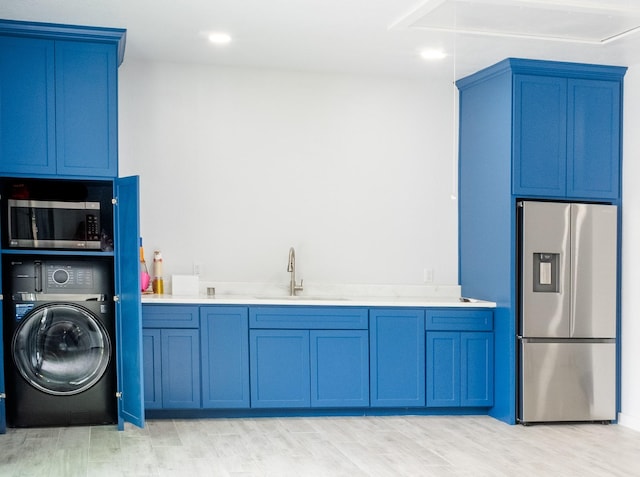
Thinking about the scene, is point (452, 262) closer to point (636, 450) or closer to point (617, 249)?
point (617, 249)

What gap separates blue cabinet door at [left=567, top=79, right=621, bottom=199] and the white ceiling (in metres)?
0.25

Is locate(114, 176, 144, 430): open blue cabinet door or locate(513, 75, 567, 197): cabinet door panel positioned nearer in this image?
locate(114, 176, 144, 430): open blue cabinet door

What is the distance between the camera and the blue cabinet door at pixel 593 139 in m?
6.01

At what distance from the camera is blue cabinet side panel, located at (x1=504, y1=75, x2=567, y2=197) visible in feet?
19.2

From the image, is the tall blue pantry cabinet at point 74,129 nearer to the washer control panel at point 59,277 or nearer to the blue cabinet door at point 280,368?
the washer control panel at point 59,277

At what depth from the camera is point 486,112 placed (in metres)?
6.21

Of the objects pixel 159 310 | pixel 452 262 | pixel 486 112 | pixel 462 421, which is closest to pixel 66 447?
pixel 159 310

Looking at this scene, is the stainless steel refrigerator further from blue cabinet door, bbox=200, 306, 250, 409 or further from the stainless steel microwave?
the stainless steel microwave

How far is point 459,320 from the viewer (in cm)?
604

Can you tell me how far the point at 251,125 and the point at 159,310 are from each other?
1.58 m

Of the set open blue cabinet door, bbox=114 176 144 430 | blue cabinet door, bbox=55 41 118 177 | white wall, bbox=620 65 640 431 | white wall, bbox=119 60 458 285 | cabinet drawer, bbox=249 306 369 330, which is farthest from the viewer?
white wall, bbox=119 60 458 285

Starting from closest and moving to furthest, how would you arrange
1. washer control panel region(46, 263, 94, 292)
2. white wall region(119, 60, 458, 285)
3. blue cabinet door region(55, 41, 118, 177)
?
blue cabinet door region(55, 41, 118, 177) < washer control panel region(46, 263, 94, 292) < white wall region(119, 60, 458, 285)

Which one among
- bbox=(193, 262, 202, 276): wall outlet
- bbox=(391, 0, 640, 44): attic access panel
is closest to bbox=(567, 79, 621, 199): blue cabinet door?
bbox=(391, 0, 640, 44): attic access panel

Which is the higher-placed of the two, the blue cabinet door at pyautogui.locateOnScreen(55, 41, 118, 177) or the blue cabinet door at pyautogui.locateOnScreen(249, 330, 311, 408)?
the blue cabinet door at pyautogui.locateOnScreen(55, 41, 118, 177)
